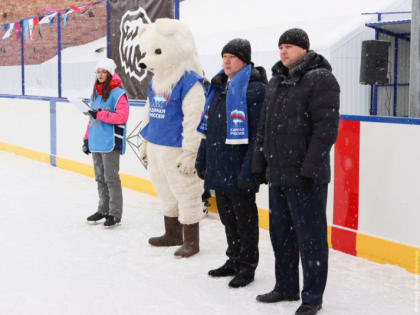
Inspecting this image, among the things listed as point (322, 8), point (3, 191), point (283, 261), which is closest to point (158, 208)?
point (3, 191)

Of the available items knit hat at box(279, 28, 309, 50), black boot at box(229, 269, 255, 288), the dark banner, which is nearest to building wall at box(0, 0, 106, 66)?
the dark banner

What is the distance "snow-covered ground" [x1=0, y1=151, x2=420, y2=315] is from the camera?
3.59 m

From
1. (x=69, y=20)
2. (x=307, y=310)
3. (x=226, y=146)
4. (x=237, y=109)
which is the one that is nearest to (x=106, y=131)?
(x=226, y=146)

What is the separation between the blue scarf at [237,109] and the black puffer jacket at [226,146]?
40 mm

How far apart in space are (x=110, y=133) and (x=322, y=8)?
42.0 feet

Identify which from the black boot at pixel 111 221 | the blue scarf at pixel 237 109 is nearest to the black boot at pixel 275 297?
the blue scarf at pixel 237 109

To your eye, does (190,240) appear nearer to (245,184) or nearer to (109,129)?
(245,184)

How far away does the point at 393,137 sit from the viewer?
4.38 metres

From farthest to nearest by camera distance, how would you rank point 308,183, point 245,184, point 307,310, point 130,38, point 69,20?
point 69,20 → point 130,38 → point 245,184 → point 307,310 → point 308,183

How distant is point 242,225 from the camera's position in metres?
3.92

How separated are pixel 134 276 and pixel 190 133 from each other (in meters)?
1.08

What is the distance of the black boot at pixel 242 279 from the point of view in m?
3.92

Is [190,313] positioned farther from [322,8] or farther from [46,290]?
[322,8]

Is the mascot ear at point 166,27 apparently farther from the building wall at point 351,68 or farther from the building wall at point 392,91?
the building wall at point 392,91
